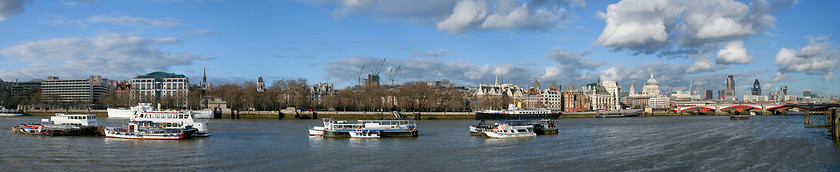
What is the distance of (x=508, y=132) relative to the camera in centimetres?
5241

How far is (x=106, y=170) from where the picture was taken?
29797 millimetres

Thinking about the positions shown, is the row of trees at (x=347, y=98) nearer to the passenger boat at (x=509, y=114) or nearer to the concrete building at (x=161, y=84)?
the passenger boat at (x=509, y=114)

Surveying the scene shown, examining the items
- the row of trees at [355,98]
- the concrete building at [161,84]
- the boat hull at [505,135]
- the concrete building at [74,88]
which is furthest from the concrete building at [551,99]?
the concrete building at [74,88]

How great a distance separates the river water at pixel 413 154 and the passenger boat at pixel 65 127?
228 centimetres

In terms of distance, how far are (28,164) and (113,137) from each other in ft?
58.0

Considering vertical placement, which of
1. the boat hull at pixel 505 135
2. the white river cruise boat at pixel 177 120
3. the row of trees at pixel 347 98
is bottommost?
the boat hull at pixel 505 135

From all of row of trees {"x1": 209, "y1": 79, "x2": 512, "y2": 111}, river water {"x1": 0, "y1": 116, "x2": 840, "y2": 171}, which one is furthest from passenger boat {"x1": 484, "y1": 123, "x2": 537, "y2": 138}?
row of trees {"x1": 209, "y1": 79, "x2": 512, "y2": 111}

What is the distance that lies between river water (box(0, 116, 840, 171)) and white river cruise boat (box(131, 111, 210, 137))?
187 cm

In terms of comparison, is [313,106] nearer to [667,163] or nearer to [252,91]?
[252,91]

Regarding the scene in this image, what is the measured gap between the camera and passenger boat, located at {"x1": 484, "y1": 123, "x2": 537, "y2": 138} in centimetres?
5194

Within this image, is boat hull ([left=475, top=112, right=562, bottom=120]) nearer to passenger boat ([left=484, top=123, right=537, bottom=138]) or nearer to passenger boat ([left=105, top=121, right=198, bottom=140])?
passenger boat ([left=484, top=123, right=537, bottom=138])

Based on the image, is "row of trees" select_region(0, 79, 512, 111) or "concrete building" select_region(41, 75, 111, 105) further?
"concrete building" select_region(41, 75, 111, 105)

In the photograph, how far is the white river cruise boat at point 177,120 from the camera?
170 ft

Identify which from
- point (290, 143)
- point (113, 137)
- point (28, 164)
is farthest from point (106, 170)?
point (113, 137)
